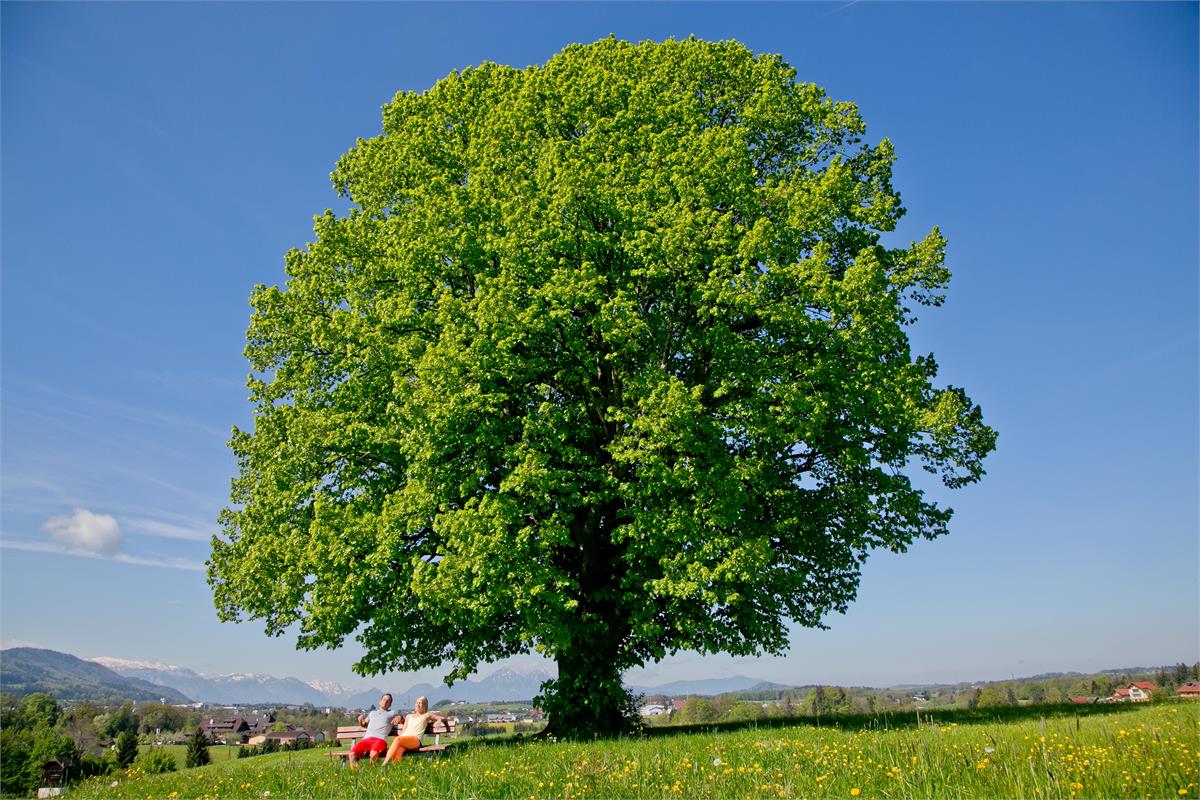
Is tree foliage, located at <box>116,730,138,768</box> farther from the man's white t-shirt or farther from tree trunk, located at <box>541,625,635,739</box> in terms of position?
the man's white t-shirt

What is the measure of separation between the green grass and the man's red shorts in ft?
4.74

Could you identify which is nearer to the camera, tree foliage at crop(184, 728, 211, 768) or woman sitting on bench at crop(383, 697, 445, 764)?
woman sitting on bench at crop(383, 697, 445, 764)

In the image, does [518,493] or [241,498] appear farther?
[241,498]

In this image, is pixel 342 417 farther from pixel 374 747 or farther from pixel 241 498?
pixel 374 747

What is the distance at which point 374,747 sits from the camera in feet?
45.3

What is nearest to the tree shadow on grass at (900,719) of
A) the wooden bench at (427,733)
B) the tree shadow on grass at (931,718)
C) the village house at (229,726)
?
the tree shadow on grass at (931,718)

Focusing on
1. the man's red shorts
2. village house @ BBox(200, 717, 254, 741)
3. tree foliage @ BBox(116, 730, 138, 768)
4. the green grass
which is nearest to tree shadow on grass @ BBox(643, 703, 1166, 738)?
the green grass

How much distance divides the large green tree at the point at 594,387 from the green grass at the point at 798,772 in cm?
600

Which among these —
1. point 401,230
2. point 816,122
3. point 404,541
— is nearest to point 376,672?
point 404,541

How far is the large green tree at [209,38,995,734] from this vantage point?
18109mm

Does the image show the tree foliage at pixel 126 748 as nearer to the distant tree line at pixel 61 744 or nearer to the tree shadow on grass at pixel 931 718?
the distant tree line at pixel 61 744

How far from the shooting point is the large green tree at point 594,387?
18.1 meters

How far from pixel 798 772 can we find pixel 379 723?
361 inches

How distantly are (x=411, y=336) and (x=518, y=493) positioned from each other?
578cm
